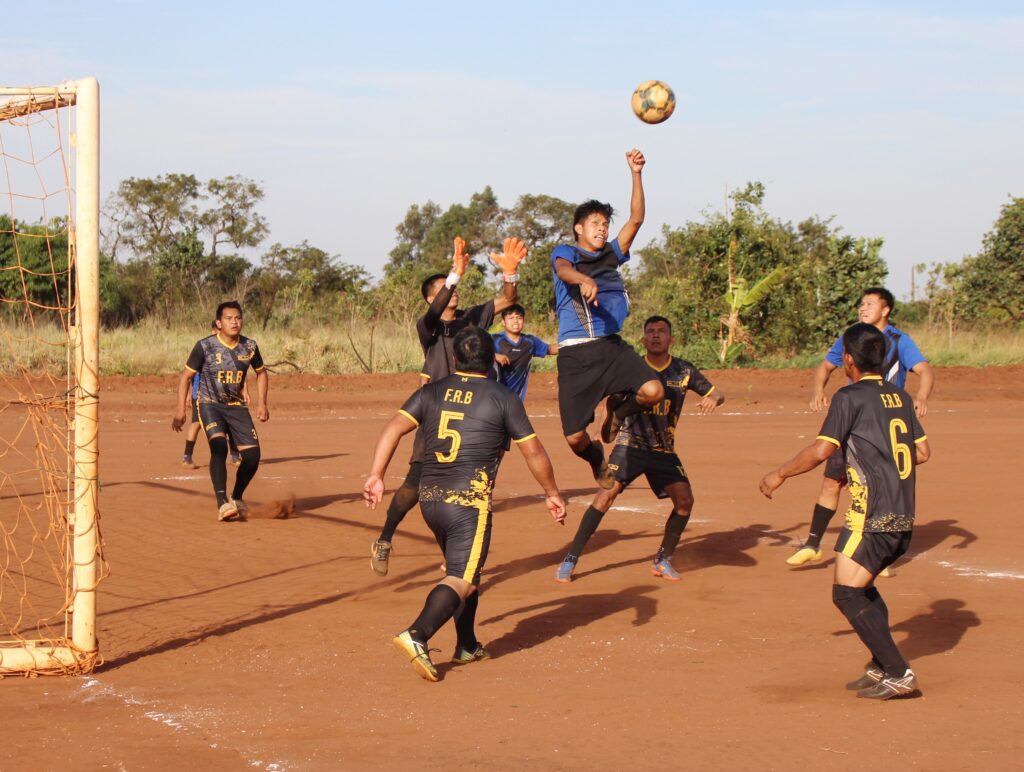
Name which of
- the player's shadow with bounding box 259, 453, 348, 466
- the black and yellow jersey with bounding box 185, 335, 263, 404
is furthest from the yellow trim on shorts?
the player's shadow with bounding box 259, 453, 348, 466

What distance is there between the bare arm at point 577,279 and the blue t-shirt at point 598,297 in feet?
0.26

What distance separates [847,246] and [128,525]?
23678mm

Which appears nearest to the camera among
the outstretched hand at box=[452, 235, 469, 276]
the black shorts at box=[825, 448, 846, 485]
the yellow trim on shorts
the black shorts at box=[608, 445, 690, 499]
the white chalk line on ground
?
the white chalk line on ground

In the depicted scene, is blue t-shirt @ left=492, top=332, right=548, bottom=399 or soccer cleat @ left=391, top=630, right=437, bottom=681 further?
blue t-shirt @ left=492, top=332, right=548, bottom=399

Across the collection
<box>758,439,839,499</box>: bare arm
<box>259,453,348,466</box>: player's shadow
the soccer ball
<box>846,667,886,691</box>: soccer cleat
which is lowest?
<box>259,453,348,466</box>: player's shadow

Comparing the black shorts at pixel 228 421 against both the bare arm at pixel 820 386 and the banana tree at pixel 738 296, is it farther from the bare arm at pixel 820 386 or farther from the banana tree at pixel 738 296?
the banana tree at pixel 738 296

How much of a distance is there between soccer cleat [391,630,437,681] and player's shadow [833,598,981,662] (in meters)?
2.72

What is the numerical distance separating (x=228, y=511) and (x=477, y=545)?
229 inches

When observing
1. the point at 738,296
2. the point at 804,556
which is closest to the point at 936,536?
the point at 804,556

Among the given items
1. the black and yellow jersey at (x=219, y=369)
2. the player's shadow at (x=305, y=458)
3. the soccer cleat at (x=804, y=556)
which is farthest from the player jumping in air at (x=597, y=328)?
the player's shadow at (x=305, y=458)

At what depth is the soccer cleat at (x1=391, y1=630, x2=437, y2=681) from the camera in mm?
6332

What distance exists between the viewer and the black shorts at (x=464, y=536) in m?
6.59

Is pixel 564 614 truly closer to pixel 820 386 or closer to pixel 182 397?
pixel 820 386

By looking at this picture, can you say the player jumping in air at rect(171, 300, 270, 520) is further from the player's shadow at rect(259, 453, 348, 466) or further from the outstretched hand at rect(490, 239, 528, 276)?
the player's shadow at rect(259, 453, 348, 466)
